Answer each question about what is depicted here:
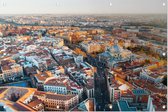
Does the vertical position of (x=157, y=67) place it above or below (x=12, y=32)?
below

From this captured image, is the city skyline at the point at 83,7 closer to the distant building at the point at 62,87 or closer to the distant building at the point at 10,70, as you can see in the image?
the distant building at the point at 10,70

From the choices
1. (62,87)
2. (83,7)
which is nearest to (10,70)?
(62,87)

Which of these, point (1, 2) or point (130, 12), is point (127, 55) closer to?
point (130, 12)

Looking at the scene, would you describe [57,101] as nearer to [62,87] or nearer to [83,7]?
[62,87]

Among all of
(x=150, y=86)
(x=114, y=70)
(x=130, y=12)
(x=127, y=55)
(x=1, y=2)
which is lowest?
(x=150, y=86)

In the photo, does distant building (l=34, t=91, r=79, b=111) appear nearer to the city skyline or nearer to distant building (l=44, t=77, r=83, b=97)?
distant building (l=44, t=77, r=83, b=97)

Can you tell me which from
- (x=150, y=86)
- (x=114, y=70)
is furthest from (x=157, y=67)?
(x=114, y=70)

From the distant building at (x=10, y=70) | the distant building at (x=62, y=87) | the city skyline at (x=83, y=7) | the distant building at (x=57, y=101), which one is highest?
the city skyline at (x=83, y=7)

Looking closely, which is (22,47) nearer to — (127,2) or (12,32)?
(12,32)

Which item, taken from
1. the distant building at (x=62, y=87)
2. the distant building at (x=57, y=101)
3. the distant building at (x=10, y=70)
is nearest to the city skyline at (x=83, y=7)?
the distant building at (x=10, y=70)
